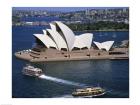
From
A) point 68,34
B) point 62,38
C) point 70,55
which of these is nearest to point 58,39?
point 62,38

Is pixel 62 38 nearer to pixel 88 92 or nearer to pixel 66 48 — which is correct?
pixel 66 48

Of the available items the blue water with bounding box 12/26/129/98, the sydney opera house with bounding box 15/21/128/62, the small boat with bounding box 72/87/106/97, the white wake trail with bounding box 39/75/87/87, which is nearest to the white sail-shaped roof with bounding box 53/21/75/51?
the sydney opera house with bounding box 15/21/128/62

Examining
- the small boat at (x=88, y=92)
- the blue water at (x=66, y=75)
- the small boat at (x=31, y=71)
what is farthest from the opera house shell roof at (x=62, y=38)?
the small boat at (x=88, y=92)

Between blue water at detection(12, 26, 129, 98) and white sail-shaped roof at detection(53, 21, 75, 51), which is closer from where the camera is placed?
blue water at detection(12, 26, 129, 98)

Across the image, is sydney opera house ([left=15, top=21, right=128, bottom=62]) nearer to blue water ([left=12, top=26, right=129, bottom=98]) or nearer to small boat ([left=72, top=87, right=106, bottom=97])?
blue water ([left=12, top=26, right=129, bottom=98])

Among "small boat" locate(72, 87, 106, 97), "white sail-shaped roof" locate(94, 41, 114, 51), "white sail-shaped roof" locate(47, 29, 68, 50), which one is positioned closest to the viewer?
"small boat" locate(72, 87, 106, 97)

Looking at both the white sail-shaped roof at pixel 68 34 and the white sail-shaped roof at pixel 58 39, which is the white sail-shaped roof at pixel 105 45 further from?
the white sail-shaped roof at pixel 58 39

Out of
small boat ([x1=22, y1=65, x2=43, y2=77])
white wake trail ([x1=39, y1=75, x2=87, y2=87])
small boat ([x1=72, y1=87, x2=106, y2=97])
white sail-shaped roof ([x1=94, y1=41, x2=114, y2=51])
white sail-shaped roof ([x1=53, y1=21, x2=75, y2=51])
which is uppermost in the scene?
white sail-shaped roof ([x1=53, y1=21, x2=75, y2=51])
